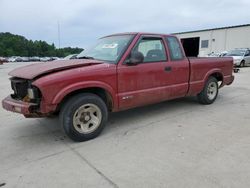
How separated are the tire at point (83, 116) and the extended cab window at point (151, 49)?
4.54 ft

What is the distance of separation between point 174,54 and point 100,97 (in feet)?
6.93

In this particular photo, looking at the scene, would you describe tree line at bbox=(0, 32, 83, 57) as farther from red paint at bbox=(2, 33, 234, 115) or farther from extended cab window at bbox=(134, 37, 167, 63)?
extended cab window at bbox=(134, 37, 167, 63)

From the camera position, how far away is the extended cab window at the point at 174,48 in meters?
5.46

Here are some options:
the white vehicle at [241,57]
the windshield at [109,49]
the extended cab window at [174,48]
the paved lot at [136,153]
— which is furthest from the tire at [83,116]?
the white vehicle at [241,57]

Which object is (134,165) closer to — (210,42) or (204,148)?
(204,148)

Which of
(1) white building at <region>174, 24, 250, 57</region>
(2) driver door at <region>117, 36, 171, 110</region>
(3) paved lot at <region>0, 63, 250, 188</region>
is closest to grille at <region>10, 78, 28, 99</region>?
(3) paved lot at <region>0, 63, 250, 188</region>

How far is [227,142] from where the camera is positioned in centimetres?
395

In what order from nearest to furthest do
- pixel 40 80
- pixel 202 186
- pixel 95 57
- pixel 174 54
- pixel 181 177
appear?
1. pixel 202 186
2. pixel 181 177
3. pixel 40 80
4. pixel 95 57
5. pixel 174 54

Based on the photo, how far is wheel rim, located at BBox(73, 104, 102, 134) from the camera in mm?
4070

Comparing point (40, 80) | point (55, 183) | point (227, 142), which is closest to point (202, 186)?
point (227, 142)

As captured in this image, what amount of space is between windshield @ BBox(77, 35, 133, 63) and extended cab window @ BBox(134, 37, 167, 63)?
0.29 metres

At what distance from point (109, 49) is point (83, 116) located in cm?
153

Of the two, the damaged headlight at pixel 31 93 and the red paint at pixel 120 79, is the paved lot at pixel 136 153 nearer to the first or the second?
the red paint at pixel 120 79

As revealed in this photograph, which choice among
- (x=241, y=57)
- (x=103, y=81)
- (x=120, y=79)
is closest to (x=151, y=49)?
(x=120, y=79)
